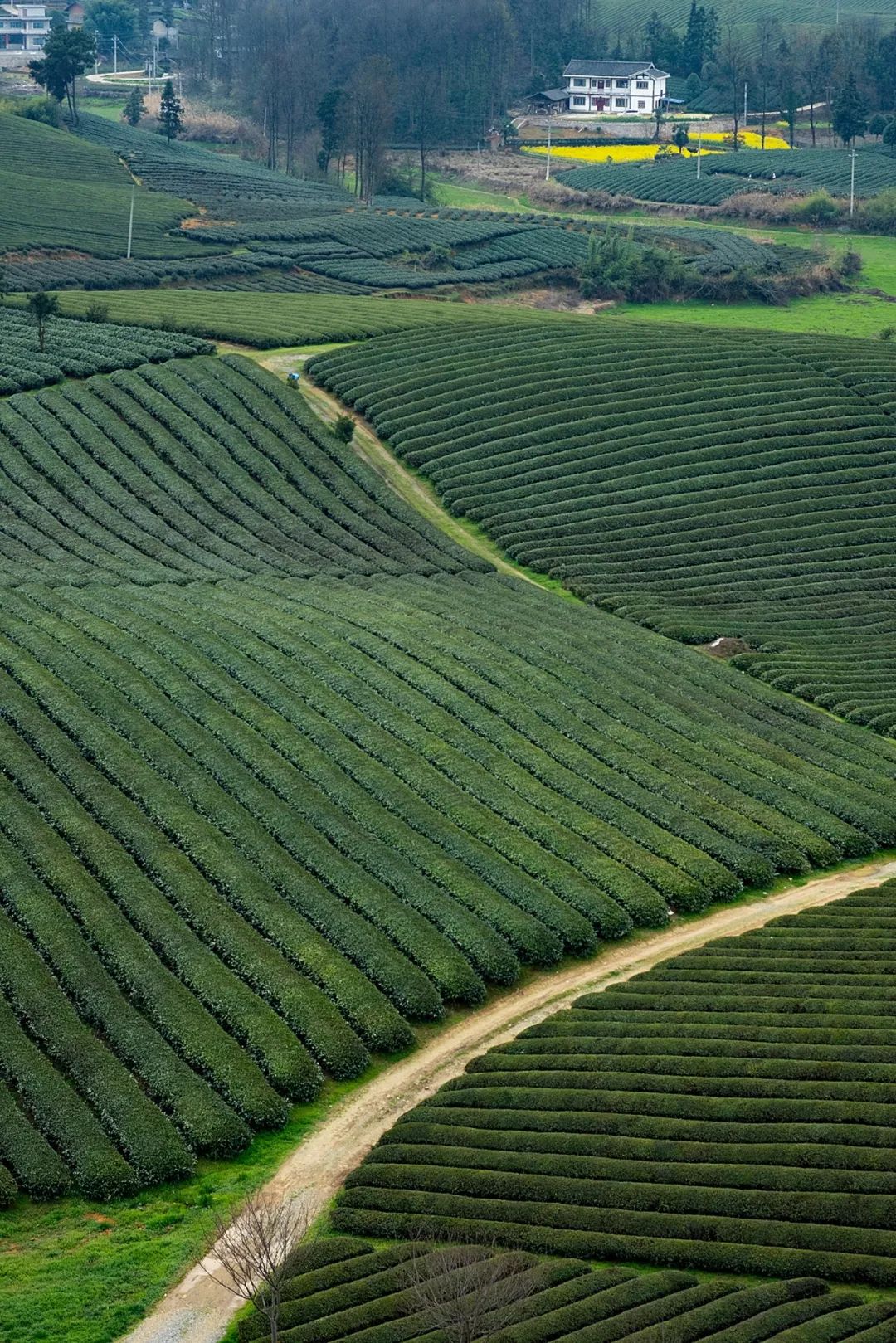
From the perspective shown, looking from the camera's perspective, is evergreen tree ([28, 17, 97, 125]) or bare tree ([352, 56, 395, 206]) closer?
evergreen tree ([28, 17, 97, 125])

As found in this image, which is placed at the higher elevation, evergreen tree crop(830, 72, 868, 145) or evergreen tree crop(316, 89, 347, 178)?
evergreen tree crop(830, 72, 868, 145)

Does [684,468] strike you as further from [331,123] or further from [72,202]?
[331,123]

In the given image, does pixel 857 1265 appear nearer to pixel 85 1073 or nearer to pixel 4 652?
pixel 85 1073

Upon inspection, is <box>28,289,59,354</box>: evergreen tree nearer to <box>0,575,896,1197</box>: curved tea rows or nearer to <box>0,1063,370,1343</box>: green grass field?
<box>0,575,896,1197</box>: curved tea rows

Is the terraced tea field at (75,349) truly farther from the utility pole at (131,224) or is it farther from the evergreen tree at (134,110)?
the evergreen tree at (134,110)

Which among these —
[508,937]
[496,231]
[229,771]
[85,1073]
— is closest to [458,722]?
[229,771]

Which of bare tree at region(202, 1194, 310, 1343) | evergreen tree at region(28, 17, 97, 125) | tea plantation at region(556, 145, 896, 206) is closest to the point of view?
bare tree at region(202, 1194, 310, 1343)

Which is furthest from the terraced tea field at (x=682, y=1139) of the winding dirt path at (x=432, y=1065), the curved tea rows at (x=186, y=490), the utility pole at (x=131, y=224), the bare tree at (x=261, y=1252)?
the utility pole at (x=131, y=224)

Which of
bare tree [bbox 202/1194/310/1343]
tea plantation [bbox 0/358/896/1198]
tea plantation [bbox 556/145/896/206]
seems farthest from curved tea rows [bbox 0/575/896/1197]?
tea plantation [bbox 556/145/896/206]
